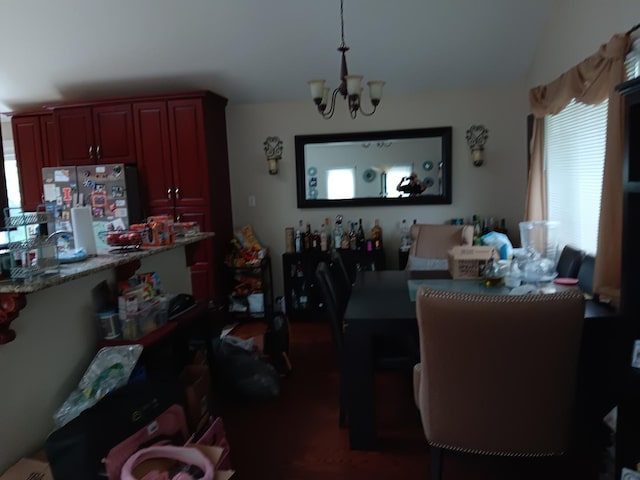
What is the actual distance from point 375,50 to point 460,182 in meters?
1.45

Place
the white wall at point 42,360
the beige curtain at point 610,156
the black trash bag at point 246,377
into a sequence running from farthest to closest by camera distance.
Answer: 1. the black trash bag at point 246,377
2. the beige curtain at point 610,156
3. the white wall at point 42,360

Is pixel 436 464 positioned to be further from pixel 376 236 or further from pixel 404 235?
pixel 404 235

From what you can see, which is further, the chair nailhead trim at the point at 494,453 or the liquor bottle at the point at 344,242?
the liquor bottle at the point at 344,242

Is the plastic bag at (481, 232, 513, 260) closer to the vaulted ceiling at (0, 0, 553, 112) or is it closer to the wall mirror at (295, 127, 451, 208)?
the wall mirror at (295, 127, 451, 208)

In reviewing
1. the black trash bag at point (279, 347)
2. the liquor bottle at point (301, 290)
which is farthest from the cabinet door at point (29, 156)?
the black trash bag at point (279, 347)

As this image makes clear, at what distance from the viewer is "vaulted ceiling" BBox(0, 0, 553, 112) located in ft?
10.9

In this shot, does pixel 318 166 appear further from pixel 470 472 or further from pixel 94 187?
pixel 470 472

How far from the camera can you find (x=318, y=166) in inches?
172

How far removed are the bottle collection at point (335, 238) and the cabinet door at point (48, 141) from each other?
2.49 meters

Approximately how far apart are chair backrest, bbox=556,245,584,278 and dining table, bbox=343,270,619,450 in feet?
2.03

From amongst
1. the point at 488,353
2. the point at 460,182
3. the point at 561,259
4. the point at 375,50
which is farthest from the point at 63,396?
the point at 460,182

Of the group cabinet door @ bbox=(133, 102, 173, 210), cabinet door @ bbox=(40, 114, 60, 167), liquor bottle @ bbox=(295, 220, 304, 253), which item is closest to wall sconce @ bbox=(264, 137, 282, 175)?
liquor bottle @ bbox=(295, 220, 304, 253)

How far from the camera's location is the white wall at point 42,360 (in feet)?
4.90

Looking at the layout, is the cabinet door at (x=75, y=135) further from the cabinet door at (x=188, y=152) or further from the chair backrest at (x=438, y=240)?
the chair backrest at (x=438, y=240)
